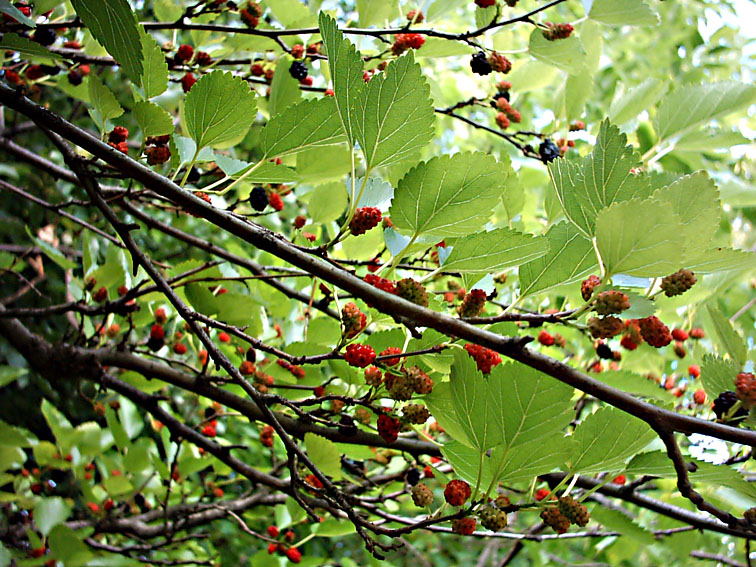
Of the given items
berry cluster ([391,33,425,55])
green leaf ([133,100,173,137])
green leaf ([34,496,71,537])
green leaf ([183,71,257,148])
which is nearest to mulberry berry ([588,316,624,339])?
green leaf ([183,71,257,148])

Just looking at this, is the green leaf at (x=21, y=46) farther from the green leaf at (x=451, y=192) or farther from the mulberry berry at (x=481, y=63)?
the mulberry berry at (x=481, y=63)

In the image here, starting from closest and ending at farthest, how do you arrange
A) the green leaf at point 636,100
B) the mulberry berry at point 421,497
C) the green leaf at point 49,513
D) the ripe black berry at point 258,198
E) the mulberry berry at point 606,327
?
the mulberry berry at point 606,327, the mulberry berry at point 421,497, the ripe black berry at point 258,198, the green leaf at point 636,100, the green leaf at point 49,513

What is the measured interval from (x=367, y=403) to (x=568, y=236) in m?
0.45

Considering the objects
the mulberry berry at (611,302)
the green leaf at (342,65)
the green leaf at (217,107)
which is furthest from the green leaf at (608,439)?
the green leaf at (217,107)

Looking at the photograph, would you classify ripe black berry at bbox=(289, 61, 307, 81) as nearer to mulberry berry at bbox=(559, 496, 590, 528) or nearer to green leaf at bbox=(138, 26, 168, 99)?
green leaf at bbox=(138, 26, 168, 99)

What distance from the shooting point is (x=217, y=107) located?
3.19 feet

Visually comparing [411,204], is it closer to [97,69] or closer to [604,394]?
[604,394]

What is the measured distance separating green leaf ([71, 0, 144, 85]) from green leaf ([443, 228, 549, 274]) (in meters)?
0.56

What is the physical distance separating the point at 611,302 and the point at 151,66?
828 mm

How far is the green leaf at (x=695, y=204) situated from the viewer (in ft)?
2.44

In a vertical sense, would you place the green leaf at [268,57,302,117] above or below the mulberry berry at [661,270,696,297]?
above

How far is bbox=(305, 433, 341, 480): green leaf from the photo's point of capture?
3.87 feet

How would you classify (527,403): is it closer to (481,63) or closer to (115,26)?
(115,26)

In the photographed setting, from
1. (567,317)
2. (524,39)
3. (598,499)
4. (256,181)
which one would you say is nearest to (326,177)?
(256,181)
